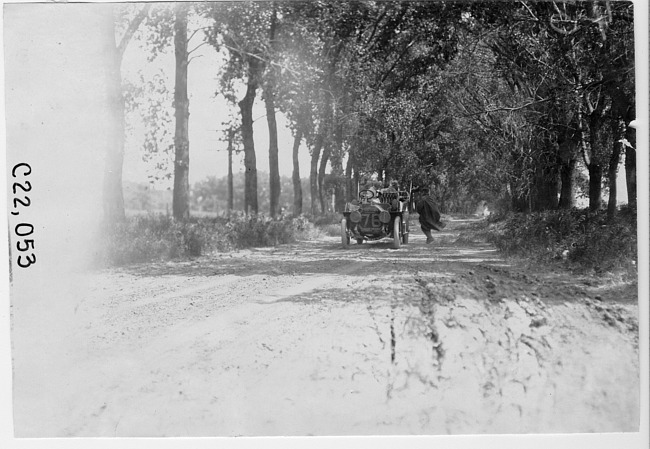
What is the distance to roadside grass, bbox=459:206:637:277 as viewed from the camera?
13.4 feet

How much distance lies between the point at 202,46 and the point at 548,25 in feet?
9.20

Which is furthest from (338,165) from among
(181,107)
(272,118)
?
(181,107)

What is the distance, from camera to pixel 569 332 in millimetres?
3920

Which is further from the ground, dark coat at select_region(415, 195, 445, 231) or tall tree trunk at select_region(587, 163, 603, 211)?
tall tree trunk at select_region(587, 163, 603, 211)

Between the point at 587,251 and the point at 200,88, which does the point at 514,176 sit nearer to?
the point at 587,251

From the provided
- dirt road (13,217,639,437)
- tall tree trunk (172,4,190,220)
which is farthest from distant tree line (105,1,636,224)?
dirt road (13,217,639,437)

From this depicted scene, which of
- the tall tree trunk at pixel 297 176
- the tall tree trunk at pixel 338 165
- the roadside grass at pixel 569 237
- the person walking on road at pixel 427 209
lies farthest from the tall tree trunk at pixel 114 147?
the roadside grass at pixel 569 237

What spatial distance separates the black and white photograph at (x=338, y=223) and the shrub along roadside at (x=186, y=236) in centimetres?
3

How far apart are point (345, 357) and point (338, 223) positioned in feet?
4.34

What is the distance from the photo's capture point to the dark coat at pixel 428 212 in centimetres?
426

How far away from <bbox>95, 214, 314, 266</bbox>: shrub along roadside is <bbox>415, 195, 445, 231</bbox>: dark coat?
1.26 metres

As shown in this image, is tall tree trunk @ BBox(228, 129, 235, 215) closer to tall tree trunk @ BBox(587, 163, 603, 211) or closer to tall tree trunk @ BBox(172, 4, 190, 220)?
tall tree trunk @ BBox(172, 4, 190, 220)

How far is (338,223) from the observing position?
4.71 m

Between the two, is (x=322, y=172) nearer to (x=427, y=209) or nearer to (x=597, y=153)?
(x=427, y=209)
